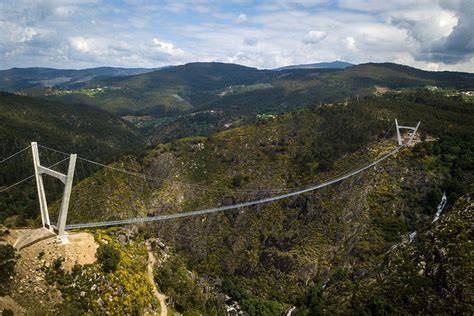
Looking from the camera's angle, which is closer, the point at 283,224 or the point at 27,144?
the point at 283,224

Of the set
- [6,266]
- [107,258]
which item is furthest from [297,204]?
[6,266]

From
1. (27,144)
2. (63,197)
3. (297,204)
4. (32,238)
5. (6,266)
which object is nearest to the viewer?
(6,266)

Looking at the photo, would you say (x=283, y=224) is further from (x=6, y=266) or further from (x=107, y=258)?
(x=6, y=266)

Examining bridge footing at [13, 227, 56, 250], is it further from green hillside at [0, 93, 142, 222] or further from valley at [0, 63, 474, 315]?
green hillside at [0, 93, 142, 222]

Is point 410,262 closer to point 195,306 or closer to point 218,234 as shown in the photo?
point 195,306

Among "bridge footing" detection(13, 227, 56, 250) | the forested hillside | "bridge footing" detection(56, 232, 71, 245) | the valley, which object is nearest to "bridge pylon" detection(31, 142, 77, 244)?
"bridge footing" detection(56, 232, 71, 245)

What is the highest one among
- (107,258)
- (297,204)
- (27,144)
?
(107,258)

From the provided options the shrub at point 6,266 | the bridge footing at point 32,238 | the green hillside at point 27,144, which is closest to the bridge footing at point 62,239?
the bridge footing at point 32,238
